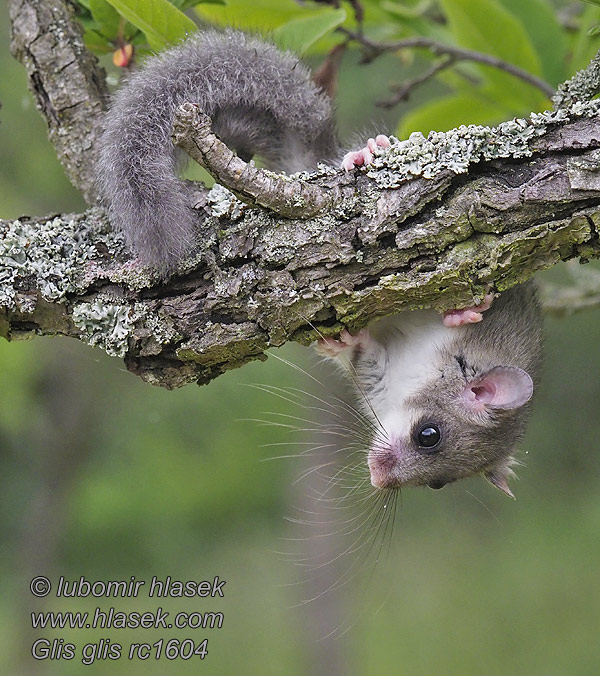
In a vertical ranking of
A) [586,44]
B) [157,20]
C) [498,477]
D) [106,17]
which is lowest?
[498,477]

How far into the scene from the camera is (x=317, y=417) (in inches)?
239

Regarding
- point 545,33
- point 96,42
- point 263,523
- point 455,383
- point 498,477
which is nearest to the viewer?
point 96,42

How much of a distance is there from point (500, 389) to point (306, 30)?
3.87 feet

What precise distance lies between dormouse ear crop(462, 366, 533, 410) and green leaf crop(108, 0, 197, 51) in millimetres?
1298

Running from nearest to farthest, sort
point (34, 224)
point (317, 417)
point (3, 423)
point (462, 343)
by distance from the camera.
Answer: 1. point (34, 224)
2. point (462, 343)
3. point (3, 423)
4. point (317, 417)

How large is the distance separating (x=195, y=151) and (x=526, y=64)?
1489 mm

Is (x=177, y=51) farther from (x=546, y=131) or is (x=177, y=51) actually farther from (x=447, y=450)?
(x=447, y=450)

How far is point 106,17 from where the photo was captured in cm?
225

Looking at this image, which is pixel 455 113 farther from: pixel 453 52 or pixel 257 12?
pixel 257 12

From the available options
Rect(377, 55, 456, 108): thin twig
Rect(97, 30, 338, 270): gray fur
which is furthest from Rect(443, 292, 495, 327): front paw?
Rect(377, 55, 456, 108): thin twig

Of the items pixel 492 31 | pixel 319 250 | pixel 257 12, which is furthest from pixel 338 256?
pixel 492 31

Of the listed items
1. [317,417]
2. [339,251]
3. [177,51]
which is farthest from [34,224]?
[317,417]

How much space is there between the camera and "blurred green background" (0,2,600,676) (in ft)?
17.6

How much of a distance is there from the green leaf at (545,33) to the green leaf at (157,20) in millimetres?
1213
